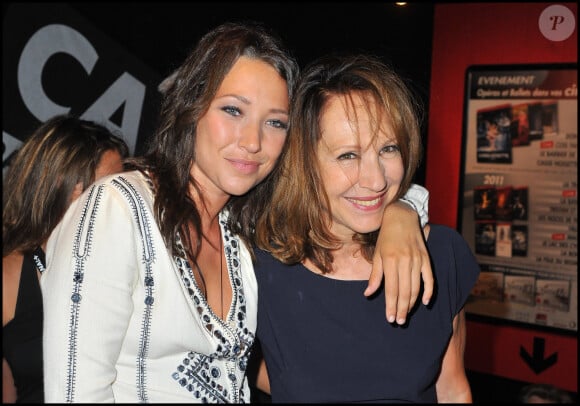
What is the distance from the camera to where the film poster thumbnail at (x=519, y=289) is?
3.87 meters

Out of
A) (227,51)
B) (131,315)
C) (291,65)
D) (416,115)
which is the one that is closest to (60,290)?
(131,315)

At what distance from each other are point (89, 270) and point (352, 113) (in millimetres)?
863

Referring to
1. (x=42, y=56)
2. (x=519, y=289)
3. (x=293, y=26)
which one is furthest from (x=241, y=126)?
(x=519, y=289)

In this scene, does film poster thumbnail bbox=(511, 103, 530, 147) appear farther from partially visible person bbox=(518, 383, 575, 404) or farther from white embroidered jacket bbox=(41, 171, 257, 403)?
partially visible person bbox=(518, 383, 575, 404)

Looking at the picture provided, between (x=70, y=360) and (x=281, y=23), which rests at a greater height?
(x=281, y=23)

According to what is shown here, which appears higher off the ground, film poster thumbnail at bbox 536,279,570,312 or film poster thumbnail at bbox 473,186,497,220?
film poster thumbnail at bbox 473,186,497,220

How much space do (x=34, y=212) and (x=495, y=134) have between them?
3.05 metres

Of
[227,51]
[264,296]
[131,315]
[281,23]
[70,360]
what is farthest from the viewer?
[281,23]

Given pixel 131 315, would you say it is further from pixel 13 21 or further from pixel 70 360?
pixel 13 21

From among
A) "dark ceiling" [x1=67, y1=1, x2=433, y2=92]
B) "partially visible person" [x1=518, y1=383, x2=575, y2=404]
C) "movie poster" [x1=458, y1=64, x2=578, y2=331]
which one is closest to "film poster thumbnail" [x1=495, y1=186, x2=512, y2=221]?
"movie poster" [x1=458, y1=64, x2=578, y2=331]

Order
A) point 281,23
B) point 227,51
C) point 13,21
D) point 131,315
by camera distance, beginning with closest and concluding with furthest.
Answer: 1. point 131,315
2. point 227,51
3. point 13,21
4. point 281,23

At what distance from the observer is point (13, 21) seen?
238 cm

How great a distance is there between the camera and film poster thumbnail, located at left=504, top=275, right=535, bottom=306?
3867mm

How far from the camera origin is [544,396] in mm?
786
